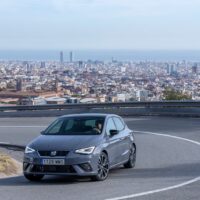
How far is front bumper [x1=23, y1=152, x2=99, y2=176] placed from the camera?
14773 mm

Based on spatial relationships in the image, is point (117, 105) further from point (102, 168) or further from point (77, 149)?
point (77, 149)

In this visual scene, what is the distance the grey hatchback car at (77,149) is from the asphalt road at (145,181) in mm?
268

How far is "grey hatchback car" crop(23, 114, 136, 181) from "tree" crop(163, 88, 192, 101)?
25509 mm

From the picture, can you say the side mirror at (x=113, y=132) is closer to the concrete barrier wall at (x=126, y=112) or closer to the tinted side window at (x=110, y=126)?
the tinted side window at (x=110, y=126)

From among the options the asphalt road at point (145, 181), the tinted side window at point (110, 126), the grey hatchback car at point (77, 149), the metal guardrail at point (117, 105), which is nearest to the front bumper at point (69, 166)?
the grey hatchback car at point (77, 149)

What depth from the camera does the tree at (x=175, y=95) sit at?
4219 cm

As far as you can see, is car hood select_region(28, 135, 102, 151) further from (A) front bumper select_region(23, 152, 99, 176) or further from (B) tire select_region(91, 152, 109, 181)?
(B) tire select_region(91, 152, 109, 181)

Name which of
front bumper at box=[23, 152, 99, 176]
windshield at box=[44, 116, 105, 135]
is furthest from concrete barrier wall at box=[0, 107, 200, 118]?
front bumper at box=[23, 152, 99, 176]

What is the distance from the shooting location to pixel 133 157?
17.8 m

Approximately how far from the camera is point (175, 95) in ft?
A: 140

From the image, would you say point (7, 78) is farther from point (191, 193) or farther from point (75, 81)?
point (191, 193)

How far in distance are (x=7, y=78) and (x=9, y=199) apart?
56466 mm

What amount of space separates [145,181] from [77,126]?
206 centimetres

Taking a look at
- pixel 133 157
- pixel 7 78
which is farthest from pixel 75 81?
pixel 133 157
